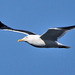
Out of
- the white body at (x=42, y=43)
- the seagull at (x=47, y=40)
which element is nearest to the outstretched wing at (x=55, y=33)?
the seagull at (x=47, y=40)

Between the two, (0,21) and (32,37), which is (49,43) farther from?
(0,21)

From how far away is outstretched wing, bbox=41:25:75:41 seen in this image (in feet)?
59.1

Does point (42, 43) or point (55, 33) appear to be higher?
point (55, 33)

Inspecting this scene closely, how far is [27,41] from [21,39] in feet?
2.73

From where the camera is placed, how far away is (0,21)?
24.4m

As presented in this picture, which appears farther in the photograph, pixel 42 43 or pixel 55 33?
pixel 42 43

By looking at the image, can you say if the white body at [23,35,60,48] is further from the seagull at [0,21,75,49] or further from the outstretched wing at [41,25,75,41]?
the outstretched wing at [41,25,75,41]

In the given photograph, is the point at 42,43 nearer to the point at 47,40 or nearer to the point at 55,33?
the point at 47,40

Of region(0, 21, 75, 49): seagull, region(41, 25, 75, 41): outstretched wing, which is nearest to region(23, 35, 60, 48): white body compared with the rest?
region(0, 21, 75, 49): seagull

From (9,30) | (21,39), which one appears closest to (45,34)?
(21,39)

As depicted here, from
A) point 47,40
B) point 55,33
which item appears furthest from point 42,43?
point 55,33

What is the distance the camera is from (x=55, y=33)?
19188 mm

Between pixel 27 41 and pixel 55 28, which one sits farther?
pixel 27 41

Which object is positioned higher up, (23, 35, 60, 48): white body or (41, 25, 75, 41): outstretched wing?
(41, 25, 75, 41): outstretched wing
